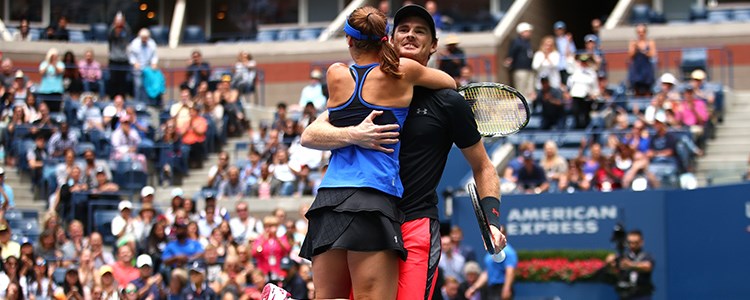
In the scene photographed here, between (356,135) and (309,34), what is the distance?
20037 mm

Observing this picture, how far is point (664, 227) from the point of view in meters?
14.5

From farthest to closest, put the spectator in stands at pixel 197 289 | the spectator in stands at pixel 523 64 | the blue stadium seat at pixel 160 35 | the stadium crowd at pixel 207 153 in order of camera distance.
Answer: the blue stadium seat at pixel 160 35, the spectator in stands at pixel 523 64, the stadium crowd at pixel 207 153, the spectator in stands at pixel 197 289

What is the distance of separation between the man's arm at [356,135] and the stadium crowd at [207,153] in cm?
743

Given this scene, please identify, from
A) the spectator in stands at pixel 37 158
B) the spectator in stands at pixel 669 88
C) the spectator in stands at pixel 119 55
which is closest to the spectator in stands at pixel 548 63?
the spectator in stands at pixel 669 88

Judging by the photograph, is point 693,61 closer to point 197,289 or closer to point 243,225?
point 243,225

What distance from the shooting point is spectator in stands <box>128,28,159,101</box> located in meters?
21.2

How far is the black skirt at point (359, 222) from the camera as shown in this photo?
5.99m

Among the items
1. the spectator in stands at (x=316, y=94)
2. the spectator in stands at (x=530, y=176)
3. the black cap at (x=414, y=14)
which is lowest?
the spectator in stands at (x=530, y=176)

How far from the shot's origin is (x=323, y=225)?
6094mm

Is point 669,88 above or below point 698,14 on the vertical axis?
below

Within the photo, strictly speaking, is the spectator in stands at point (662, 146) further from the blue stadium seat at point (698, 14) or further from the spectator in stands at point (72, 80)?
the spectator in stands at point (72, 80)

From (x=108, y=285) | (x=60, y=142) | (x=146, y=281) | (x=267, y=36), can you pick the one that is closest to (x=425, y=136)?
→ (x=108, y=285)

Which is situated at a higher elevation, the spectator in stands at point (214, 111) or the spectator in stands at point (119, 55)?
the spectator in stands at point (119, 55)

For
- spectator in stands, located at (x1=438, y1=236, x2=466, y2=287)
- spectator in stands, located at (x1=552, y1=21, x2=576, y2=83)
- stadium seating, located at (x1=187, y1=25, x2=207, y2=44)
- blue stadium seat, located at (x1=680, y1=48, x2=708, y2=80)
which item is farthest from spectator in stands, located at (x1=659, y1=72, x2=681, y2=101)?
stadium seating, located at (x1=187, y1=25, x2=207, y2=44)
